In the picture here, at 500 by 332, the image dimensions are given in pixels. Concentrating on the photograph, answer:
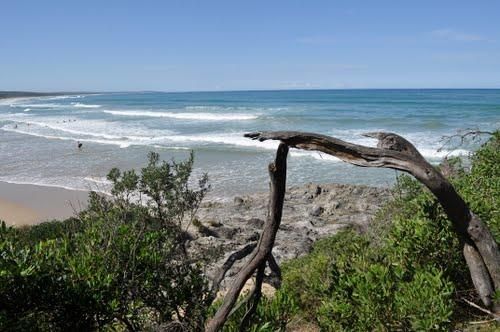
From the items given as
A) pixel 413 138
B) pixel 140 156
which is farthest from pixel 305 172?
pixel 413 138

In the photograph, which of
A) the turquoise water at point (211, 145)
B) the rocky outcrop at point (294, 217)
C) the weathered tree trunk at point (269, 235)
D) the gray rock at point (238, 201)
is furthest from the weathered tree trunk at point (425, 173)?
the gray rock at point (238, 201)

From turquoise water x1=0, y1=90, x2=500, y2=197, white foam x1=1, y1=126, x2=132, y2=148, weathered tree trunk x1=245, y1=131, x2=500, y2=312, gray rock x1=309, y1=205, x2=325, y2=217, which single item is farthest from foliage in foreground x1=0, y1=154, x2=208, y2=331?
white foam x1=1, y1=126, x2=132, y2=148

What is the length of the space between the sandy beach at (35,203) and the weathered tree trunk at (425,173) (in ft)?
48.8

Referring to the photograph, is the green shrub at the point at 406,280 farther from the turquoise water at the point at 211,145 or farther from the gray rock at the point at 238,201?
the gray rock at the point at 238,201

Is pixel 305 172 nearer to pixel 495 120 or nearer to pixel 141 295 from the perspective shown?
pixel 141 295

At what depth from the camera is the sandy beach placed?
1927cm

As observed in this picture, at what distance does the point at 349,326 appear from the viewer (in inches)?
188

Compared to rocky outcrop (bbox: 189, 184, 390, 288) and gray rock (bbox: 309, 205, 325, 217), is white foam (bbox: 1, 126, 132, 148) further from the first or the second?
gray rock (bbox: 309, 205, 325, 217)

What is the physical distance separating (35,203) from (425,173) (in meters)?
19.5

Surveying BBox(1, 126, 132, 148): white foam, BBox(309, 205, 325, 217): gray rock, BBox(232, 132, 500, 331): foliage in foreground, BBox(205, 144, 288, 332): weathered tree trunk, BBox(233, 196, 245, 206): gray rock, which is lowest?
BBox(309, 205, 325, 217): gray rock

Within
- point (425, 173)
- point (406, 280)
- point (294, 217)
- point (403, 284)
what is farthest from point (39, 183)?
point (425, 173)

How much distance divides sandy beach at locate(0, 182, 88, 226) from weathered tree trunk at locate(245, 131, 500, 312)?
14.9 meters

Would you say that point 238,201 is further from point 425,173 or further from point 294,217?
point 425,173

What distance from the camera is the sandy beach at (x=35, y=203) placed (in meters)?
19.3
